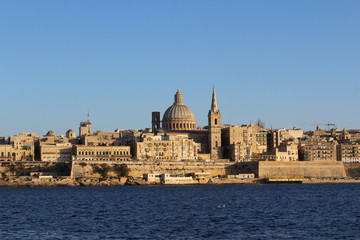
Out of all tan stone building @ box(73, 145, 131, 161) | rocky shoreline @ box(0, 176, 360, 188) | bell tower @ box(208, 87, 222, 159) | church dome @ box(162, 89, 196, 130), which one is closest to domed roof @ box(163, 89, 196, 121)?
church dome @ box(162, 89, 196, 130)

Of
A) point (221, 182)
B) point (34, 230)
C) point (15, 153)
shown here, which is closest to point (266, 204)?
point (34, 230)

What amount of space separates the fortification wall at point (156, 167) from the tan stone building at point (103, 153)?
352cm

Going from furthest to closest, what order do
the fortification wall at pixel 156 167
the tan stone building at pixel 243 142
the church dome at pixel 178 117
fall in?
1. the church dome at pixel 178 117
2. the tan stone building at pixel 243 142
3. the fortification wall at pixel 156 167

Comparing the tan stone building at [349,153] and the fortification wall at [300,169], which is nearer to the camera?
the fortification wall at [300,169]

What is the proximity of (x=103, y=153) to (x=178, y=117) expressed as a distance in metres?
22.9

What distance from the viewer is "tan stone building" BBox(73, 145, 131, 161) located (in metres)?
93.2

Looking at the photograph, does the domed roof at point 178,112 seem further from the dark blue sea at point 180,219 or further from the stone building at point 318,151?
the dark blue sea at point 180,219

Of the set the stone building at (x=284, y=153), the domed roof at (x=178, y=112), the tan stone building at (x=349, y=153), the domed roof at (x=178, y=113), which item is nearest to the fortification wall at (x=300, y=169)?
the stone building at (x=284, y=153)

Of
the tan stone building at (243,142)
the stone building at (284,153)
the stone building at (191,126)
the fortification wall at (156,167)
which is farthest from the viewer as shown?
the stone building at (191,126)

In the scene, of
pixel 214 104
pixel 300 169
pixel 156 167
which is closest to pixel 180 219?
pixel 156 167

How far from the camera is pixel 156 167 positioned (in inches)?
3627

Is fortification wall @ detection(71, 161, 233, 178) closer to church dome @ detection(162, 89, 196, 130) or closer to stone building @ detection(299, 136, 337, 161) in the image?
stone building @ detection(299, 136, 337, 161)

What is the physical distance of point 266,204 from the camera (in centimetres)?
4969

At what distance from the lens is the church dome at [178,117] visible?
11431cm
